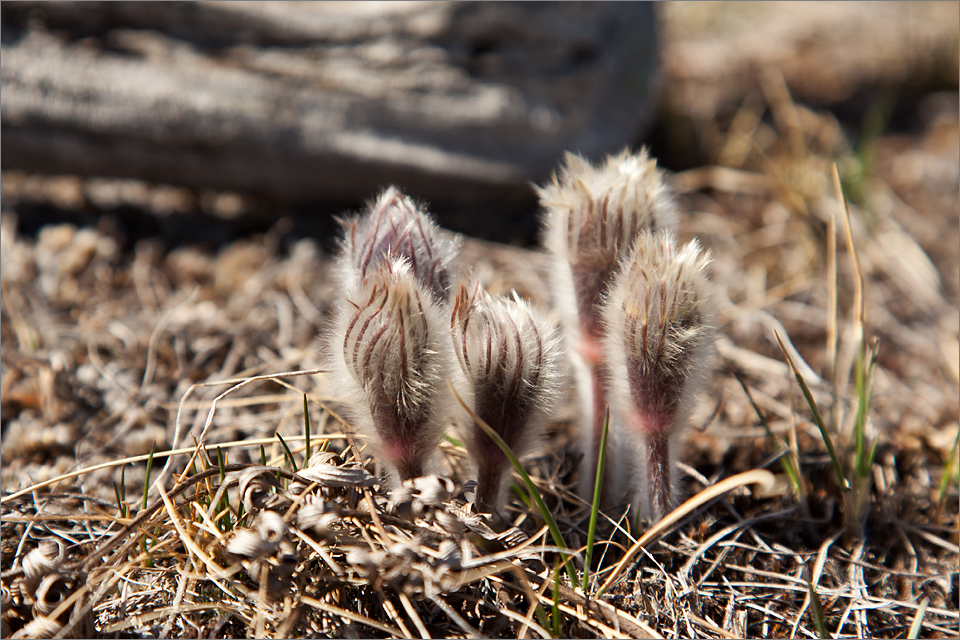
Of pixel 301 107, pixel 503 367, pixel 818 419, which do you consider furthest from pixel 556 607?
pixel 301 107

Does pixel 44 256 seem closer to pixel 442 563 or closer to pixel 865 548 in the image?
pixel 442 563

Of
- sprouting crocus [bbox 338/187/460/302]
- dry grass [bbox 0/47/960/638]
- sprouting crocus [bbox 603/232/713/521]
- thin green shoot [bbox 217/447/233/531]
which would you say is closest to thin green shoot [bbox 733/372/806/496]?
dry grass [bbox 0/47/960/638]

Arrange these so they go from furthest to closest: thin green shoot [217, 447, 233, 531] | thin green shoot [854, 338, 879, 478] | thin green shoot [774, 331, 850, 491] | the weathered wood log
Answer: the weathered wood log, thin green shoot [854, 338, 879, 478], thin green shoot [774, 331, 850, 491], thin green shoot [217, 447, 233, 531]

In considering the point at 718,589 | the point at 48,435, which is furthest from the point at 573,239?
the point at 48,435

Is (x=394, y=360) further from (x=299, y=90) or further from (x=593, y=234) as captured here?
(x=299, y=90)

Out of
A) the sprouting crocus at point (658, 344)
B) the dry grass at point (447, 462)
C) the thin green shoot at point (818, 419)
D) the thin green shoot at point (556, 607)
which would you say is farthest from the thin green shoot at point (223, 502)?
the thin green shoot at point (818, 419)

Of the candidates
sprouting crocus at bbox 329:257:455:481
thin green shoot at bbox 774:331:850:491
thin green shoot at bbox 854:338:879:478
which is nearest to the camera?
sprouting crocus at bbox 329:257:455:481

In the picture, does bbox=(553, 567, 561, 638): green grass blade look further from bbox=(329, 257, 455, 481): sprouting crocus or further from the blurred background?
the blurred background
